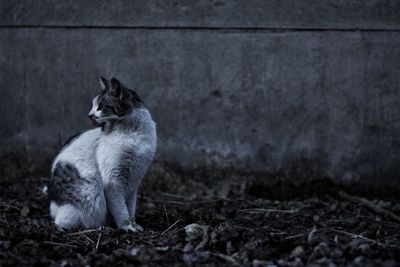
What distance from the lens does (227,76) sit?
6.01 metres

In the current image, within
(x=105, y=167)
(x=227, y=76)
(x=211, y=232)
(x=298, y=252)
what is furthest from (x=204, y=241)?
(x=227, y=76)

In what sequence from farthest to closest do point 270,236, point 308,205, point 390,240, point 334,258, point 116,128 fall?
point 308,205
point 116,128
point 390,240
point 270,236
point 334,258

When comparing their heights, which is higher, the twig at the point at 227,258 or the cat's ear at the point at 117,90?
the cat's ear at the point at 117,90

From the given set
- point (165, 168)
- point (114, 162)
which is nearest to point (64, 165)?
point (114, 162)

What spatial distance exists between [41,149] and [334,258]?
13.1 ft

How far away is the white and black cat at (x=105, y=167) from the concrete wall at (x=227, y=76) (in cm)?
153

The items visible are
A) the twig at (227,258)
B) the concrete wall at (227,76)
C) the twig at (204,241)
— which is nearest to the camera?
the twig at (227,258)

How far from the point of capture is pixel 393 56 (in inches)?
228

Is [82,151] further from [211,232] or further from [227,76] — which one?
[227,76]

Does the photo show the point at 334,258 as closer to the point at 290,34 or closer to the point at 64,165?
the point at 64,165

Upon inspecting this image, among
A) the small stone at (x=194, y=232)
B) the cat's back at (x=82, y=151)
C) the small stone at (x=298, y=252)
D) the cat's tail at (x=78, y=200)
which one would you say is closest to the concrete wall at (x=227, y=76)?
the cat's back at (x=82, y=151)

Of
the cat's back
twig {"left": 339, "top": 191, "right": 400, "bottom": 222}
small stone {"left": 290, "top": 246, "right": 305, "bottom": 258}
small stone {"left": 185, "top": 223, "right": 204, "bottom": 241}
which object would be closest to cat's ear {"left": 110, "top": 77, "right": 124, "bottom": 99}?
the cat's back

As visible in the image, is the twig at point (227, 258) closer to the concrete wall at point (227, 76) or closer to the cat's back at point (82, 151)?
the cat's back at point (82, 151)

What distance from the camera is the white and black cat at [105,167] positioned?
4426 millimetres
